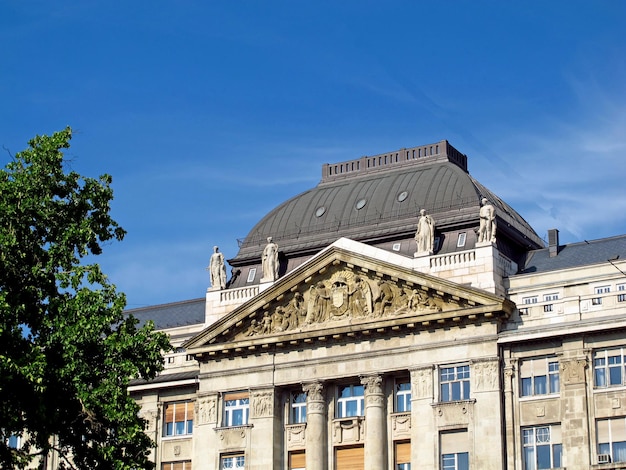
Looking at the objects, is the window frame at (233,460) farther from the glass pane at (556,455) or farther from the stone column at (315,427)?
the glass pane at (556,455)

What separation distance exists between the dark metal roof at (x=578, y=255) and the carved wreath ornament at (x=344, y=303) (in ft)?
20.0

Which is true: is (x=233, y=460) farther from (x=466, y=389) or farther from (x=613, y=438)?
(x=613, y=438)

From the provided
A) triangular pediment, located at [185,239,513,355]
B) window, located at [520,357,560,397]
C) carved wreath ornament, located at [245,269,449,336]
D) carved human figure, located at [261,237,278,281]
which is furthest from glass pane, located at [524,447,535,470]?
carved human figure, located at [261,237,278,281]

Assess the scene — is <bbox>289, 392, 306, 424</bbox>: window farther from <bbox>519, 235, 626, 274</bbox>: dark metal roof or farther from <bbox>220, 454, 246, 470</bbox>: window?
<bbox>519, 235, 626, 274</bbox>: dark metal roof

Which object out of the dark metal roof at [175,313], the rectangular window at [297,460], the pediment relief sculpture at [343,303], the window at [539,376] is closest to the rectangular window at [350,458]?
the rectangular window at [297,460]

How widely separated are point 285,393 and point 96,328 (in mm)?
19038

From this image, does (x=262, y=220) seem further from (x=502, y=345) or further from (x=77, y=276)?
(x=77, y=276)

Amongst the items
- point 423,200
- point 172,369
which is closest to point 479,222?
point 423,200

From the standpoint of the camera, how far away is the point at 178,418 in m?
73.9

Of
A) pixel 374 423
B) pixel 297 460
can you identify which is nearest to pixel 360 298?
pixel 374 423

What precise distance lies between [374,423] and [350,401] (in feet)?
8.37

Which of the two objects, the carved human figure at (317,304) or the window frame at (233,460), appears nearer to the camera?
the carved human figure at (317,304)

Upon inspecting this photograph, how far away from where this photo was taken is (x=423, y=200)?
72125 mm

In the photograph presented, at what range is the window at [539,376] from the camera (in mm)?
63844
